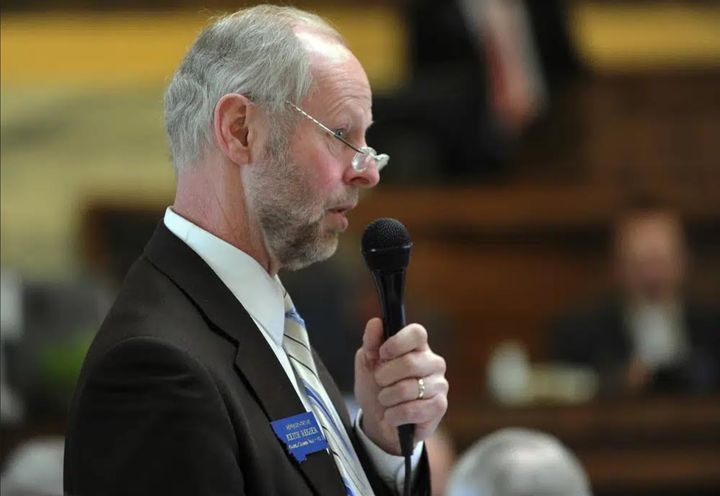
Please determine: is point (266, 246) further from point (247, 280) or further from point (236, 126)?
point (236, 126)

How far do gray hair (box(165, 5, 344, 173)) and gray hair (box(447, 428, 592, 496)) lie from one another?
0.79m

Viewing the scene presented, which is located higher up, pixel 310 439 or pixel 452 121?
pixel 452 121

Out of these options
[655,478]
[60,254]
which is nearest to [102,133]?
[60,254]

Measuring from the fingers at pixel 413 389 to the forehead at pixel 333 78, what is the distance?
370 mm

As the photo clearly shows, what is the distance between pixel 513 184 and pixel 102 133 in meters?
2.13

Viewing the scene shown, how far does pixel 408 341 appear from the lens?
176 centimetres

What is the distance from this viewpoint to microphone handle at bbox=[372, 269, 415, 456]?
1813mm

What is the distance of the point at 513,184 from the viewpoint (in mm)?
6152

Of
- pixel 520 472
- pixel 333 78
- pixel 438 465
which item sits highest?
pixel 333 78

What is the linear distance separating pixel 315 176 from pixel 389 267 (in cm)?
16

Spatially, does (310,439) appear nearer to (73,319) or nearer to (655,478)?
(655,478)

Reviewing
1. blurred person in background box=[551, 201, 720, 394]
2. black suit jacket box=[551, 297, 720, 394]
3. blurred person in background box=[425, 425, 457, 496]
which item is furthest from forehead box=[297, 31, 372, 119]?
blurred person in background box=[551, 201, 720, 394]

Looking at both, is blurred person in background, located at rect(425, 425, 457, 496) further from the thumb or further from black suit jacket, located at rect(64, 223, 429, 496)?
black suit jacket, located at rect(64, 223, 429, 496)

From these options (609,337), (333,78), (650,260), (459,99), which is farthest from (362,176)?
(459,99)
